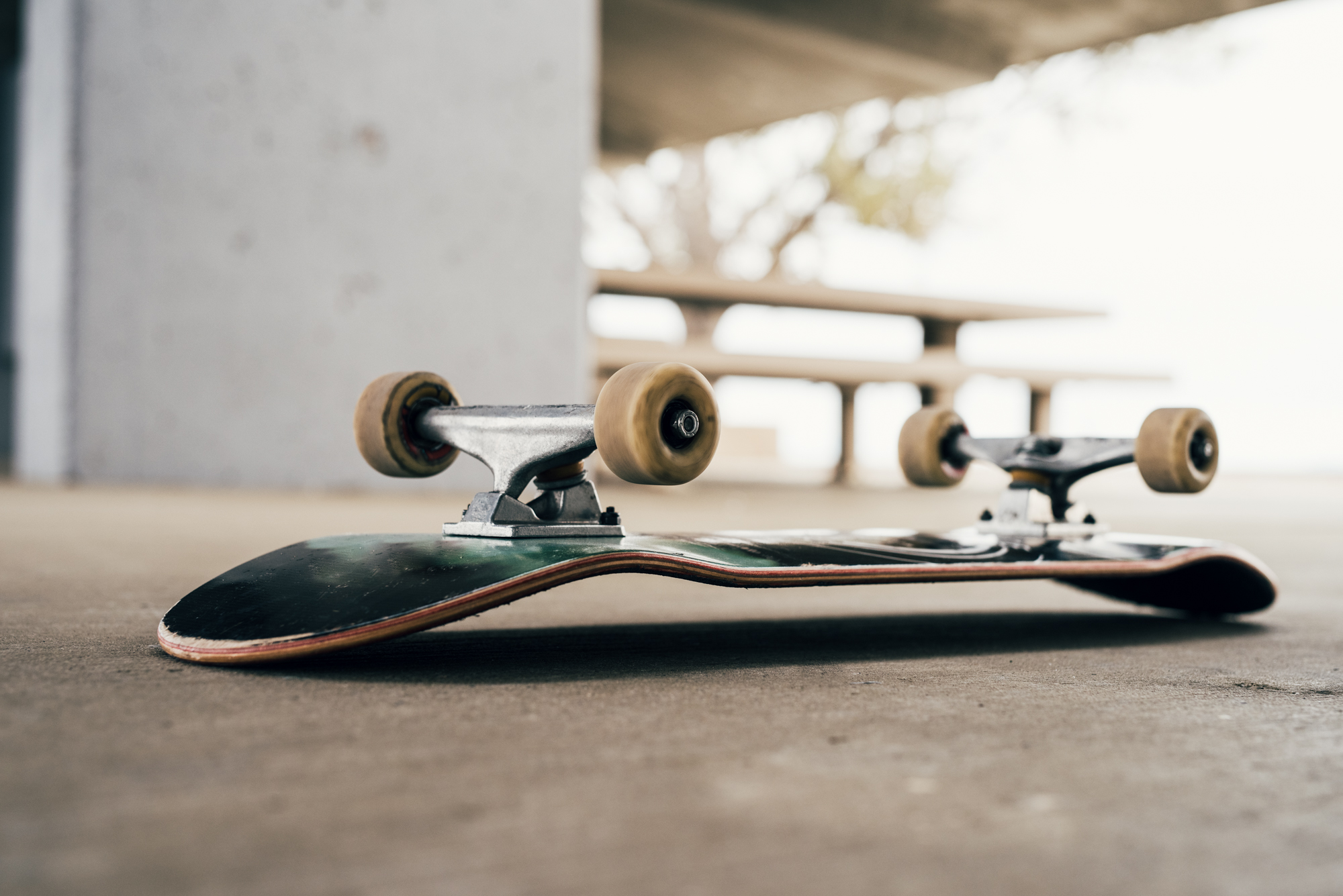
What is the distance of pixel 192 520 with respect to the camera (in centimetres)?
345

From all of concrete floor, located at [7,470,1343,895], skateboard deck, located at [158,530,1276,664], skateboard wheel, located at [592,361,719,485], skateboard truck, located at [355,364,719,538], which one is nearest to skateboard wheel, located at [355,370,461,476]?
skateboard truck, located at [355,364,719,538]

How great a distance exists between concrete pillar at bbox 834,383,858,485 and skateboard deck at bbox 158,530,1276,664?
17.3 ft

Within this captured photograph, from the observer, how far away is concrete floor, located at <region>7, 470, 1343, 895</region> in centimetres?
73

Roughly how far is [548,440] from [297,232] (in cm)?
376

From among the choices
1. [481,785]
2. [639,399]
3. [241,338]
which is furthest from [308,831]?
[241,338]

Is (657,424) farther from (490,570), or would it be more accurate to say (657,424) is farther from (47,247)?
(47,247)

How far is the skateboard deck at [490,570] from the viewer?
50.1 inches

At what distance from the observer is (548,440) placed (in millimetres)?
1516

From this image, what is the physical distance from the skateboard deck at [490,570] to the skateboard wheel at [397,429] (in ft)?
0.37

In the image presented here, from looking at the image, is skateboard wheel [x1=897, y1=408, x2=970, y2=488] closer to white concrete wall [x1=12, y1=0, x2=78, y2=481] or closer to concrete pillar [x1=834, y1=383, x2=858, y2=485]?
white concrete wall [x1=12, y1=0, x2=78, y2=481]

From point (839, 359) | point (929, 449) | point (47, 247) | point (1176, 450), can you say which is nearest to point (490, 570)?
point (929, 449)

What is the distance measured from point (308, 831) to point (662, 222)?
12.3 m

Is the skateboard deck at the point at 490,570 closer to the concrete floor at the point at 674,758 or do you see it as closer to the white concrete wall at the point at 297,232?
the concrete floor at the point at 674,758

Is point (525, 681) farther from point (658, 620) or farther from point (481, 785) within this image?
point (658, 620)
